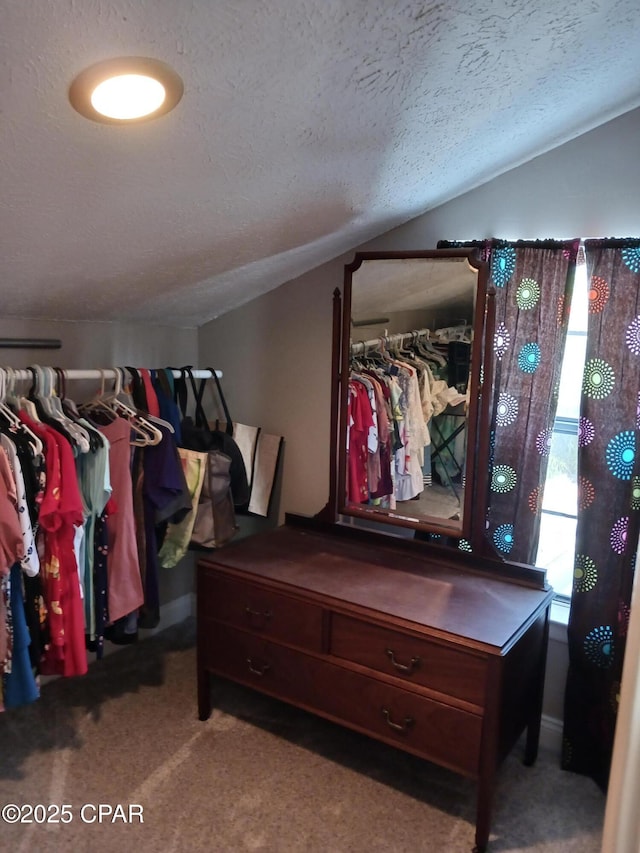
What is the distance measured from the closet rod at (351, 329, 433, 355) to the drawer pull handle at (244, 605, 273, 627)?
3.05ft

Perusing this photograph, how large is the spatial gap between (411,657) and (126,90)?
1509mm

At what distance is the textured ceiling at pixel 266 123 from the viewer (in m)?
1.04

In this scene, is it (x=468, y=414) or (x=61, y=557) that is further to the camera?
(x=468, y=414)

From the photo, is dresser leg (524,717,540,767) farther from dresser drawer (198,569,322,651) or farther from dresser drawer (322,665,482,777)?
dresser drawer (198,569,322,651)

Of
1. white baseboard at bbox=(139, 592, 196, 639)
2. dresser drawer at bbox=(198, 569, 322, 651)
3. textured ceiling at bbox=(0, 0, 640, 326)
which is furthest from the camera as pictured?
white baseboard at bbox=(139, 592, 196, 639)

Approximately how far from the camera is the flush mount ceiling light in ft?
3.50

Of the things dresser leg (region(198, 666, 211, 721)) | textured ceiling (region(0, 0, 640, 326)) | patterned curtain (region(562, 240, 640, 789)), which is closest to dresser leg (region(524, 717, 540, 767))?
patterned curtain (region(562, 240, 640, 789))

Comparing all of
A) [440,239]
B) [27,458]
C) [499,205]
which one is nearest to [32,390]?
[27,458]

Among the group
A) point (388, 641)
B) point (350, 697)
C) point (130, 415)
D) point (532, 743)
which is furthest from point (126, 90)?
point (532, 743)

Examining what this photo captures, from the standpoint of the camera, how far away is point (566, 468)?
2.23 m

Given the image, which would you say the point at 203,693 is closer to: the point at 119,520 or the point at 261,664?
the point at 261,664

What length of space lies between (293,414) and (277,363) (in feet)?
0.73

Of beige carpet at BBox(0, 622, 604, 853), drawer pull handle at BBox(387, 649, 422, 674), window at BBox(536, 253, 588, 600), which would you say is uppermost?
window at BBox(536, 253, 588, 600)

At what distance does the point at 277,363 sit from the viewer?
2.64 metres
